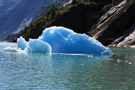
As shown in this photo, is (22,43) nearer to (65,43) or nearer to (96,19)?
(65,43)

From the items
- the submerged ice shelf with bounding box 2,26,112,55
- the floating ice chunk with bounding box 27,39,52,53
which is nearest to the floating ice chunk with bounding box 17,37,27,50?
the floating ice chunk with bounding box 27,39,52,53

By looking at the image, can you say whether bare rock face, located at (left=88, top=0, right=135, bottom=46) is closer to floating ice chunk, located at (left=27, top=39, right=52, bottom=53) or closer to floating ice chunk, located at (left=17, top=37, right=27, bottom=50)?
floating ice chunk, located at (left=17, top=37, right=27, bottom=50)

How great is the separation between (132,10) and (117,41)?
21319 millimetres

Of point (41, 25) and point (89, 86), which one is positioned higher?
point (41, 25)

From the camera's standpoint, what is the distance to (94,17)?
504 feet

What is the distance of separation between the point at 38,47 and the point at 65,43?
6717 millimetres

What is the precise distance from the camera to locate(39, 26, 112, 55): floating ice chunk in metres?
57.7

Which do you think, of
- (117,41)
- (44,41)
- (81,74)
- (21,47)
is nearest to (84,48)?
(44,41)

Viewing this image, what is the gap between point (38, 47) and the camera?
202 ft

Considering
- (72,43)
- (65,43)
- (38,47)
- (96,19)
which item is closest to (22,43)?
(38,47)

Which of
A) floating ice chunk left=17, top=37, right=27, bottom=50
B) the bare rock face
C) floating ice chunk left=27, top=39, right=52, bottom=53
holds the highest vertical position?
the bare rock face

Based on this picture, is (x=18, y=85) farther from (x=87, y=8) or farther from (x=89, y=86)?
(x=87, y=8)

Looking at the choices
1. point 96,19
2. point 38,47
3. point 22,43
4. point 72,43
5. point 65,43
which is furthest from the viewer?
point 96,19

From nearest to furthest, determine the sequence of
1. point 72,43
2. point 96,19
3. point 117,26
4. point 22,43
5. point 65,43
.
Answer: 1. point 72,43
2. point 65,43
3. point 22,43
4. point 117,26
5. point 96,19
